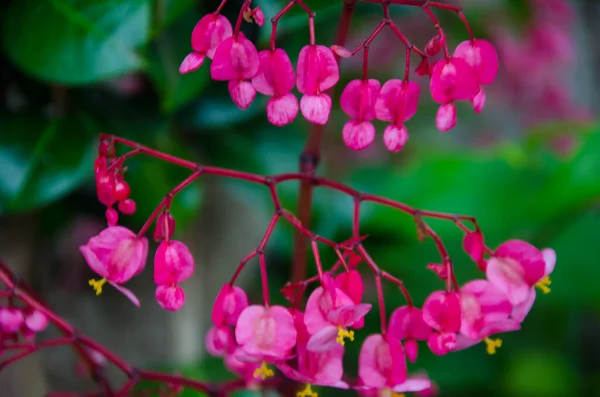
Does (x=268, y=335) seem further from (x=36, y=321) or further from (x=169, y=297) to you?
(x=36, y=321)

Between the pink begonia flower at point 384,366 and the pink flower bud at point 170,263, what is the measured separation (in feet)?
0.40

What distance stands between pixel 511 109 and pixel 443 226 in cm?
108

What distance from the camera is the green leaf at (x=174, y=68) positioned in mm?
529

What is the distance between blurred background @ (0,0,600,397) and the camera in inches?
21.0

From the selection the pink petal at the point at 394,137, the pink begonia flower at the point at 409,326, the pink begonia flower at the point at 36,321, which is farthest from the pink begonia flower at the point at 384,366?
the pink begonia flower at the point at 36,321

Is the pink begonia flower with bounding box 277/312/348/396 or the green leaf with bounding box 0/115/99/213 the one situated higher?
the green leaf with bounding box 0/115/99/213

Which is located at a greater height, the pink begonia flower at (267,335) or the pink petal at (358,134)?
the pink petal at (358,134)

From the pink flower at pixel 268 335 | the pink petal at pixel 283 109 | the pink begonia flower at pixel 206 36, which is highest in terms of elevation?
the pink begonia flower at pixel 206 36

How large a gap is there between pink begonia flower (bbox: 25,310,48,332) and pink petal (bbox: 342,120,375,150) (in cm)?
24

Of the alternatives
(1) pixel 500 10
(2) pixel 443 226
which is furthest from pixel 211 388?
(1) pixel 500 10

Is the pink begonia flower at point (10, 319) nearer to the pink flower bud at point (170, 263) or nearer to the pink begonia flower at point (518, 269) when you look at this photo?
the pink flower bud at point (170, 263)

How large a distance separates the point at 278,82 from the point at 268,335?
0.47 feet

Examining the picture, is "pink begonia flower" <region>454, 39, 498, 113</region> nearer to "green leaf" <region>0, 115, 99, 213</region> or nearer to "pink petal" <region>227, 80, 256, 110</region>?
"pink petal" <region>227, 80, 256, 110</region>

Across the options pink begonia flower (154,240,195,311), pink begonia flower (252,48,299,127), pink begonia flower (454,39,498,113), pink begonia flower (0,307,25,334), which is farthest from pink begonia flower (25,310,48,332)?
pink begonia flower (454,39,498,113)
